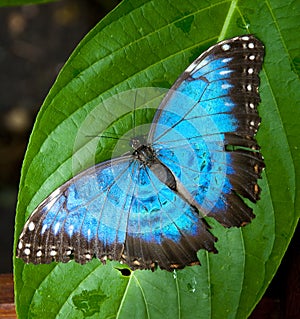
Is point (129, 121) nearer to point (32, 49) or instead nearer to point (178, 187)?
point (178, 187)

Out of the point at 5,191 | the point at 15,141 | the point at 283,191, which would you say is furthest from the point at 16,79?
the point at 283,191

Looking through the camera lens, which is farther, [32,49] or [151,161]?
[32,49]

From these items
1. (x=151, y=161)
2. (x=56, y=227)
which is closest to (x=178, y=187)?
(x=151, y=161)

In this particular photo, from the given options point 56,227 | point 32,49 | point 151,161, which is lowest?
point 56,227

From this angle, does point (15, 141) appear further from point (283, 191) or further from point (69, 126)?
point (283, 191)

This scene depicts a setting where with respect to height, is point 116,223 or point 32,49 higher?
point 32,49

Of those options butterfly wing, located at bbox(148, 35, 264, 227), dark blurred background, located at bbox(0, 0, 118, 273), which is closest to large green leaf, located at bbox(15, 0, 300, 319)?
butterfly wing, located at bbox(148, 35, 264, 227)

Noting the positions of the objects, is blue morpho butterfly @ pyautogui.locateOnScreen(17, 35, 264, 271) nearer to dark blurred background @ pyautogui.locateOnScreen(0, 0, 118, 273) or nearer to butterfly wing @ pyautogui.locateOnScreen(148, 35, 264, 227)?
butterfly wing @ pyautogui.locateOnScreen(148, 35, 264, 227)
